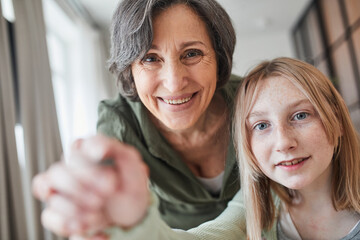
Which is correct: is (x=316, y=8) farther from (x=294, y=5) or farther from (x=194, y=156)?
(x=194, y=156)

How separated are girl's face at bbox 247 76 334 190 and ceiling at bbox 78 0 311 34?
318 centimetres

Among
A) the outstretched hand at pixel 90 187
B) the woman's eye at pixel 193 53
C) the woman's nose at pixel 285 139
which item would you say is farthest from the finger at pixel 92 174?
the woman's eye at pixel 193 53

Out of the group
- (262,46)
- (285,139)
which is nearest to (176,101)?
(285,139)

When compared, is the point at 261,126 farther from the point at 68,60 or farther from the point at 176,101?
the point at 68,60

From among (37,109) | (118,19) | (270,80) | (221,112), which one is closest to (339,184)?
(270,80)

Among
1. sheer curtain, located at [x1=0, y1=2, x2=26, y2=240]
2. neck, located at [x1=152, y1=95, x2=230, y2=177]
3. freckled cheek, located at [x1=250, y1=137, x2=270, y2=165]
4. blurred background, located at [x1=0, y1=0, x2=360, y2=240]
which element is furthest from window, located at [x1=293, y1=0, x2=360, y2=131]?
sheer curtain, located at [x1=0, y1=2, x2=26, y2=240]

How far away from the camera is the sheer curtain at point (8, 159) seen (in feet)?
5.91

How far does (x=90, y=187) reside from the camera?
41 cm

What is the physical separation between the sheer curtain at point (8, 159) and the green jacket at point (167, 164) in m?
0.86

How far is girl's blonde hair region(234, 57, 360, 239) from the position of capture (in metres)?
0.94

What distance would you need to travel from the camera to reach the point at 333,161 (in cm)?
103

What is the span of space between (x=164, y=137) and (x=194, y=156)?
0.15 m

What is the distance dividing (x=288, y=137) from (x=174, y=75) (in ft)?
1.19

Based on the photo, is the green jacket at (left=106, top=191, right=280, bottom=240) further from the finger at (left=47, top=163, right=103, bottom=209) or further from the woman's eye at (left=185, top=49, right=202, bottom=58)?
the woman's eye at (left=185, top=49, right=202, bottom=58)
